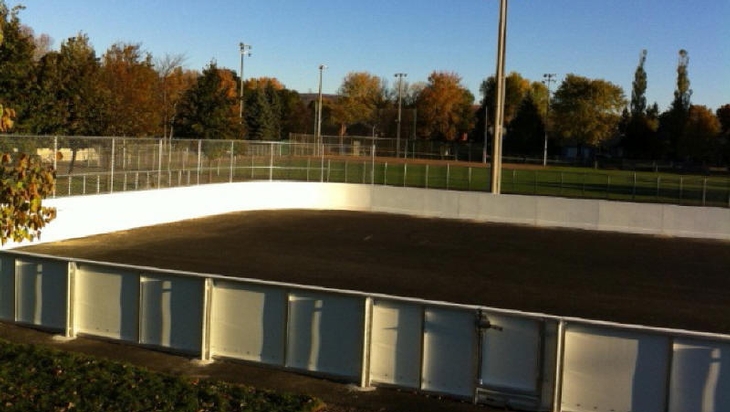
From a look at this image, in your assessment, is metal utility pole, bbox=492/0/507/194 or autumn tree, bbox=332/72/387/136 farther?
autumn tree, bbox=332/72/387/136

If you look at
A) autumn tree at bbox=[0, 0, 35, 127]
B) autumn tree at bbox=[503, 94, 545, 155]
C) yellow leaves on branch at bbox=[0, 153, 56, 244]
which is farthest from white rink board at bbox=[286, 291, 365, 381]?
autumn tree at bbox=[503, 94, 545, 155]

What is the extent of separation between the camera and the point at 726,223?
28.8 metres

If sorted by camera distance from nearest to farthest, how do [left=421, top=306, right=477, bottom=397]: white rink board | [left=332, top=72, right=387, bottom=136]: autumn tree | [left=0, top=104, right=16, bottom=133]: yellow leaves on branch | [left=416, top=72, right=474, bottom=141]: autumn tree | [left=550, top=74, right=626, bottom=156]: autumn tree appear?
[left=0, top=104, right=16, bottom=133]: yellow leaves on branch → [left=421, top=306, right=477, bottom=397]: white rink board → [left=550, top=74, right=626, bottom=156]: autumn tree → [left=416, top=72, right=474, bottom=141]: autumn tree → [left=332, top=72, right=387, bottom=136]: autumn tree

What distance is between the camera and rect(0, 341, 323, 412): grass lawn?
7.90 m

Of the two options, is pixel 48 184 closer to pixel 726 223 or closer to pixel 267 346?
pixel 267 346

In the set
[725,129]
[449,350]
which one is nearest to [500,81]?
[449,350]

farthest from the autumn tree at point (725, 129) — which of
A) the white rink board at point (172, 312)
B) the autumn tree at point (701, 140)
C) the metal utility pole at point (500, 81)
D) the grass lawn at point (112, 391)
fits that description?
the grass lawn at point (112, 391)

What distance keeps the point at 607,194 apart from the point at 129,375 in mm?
39095

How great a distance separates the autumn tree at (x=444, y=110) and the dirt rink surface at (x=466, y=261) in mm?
82269

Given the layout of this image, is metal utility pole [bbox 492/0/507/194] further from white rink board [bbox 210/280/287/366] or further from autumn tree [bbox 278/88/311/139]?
autumn tree [bbox 278/88/311/139]

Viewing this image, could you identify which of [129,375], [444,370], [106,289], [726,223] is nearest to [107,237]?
[106,289]

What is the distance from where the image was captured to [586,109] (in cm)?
10075

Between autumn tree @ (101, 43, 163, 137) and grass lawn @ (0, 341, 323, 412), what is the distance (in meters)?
32.0

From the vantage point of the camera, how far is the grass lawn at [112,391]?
790cm
